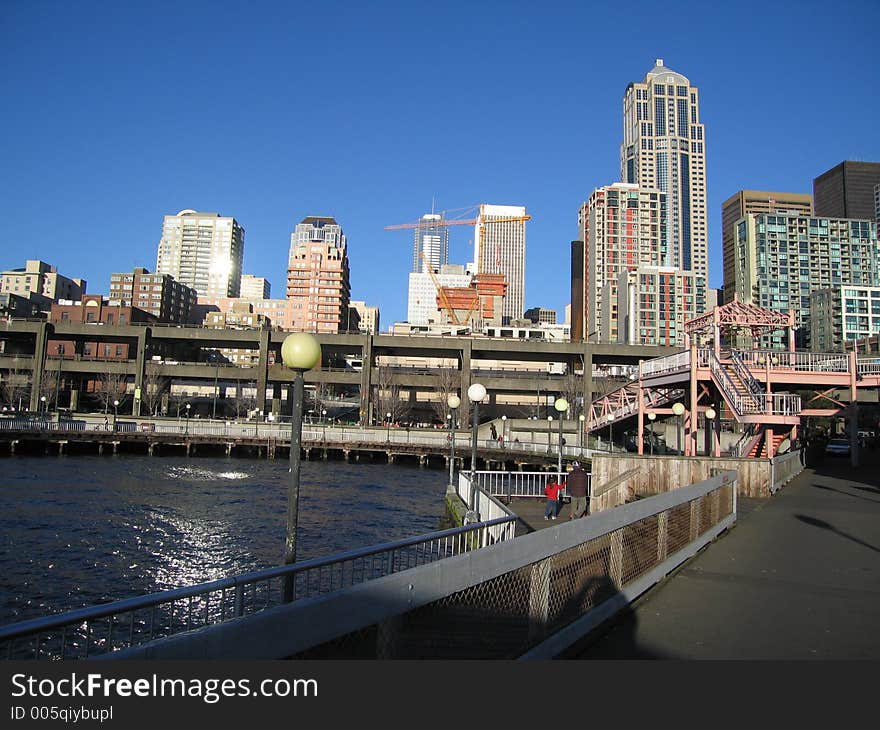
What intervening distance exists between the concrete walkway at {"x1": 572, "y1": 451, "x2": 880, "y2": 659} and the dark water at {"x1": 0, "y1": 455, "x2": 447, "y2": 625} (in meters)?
11.6

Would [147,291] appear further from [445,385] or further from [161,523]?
[161,523]

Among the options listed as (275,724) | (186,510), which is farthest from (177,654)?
(186,510)

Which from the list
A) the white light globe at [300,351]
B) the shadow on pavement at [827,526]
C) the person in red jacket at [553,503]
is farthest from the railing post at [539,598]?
the person in red jacket at [553,503]

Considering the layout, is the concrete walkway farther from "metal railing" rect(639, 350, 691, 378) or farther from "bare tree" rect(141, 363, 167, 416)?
"bare tree" rect(141, 363, 167, 416)

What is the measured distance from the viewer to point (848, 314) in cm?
17025

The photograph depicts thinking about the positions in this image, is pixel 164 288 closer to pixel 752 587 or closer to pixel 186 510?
pixel 186 510

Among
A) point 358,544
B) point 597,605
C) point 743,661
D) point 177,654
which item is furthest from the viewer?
point 358,544

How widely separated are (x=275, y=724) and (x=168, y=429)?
200 feet

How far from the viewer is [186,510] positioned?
27.0 metres

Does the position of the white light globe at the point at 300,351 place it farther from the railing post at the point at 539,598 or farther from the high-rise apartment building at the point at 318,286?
the high-rise apartment building at the point at 318,286

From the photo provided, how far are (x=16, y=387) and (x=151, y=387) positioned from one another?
18.7 metres

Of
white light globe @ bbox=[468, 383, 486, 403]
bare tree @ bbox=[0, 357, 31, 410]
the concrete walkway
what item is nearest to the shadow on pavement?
the concrete walkway

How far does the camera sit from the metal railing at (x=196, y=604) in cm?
413

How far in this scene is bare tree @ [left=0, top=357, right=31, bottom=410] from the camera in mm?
86500
